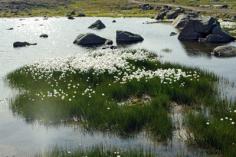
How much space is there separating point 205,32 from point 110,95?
35.5m

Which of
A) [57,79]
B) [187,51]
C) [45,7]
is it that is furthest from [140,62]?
[45,7]

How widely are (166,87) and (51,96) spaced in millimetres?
6818

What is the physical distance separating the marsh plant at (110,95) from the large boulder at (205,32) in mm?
24004

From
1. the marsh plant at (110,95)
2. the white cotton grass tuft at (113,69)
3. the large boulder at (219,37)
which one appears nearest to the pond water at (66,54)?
the marsh plant at (110,95)

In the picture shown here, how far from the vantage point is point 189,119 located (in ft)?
69.6

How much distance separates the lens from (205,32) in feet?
195

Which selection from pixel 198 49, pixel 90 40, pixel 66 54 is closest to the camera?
pixel 198 49

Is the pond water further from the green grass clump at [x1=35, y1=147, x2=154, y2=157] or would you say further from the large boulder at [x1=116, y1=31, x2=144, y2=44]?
the large boulder at [x1=116, y1=31, x2=144, y2=44]

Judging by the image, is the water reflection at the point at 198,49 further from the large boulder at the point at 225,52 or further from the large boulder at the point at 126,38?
the large boulder at the point at 126,38

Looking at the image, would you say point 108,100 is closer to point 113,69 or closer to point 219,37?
point 113,69

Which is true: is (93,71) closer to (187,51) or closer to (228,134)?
(228,134)

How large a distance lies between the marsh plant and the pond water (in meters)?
0.70

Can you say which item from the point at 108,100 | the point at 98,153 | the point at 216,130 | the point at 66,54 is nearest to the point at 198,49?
the point at 66,54

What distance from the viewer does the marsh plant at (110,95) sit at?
72.5 feet
